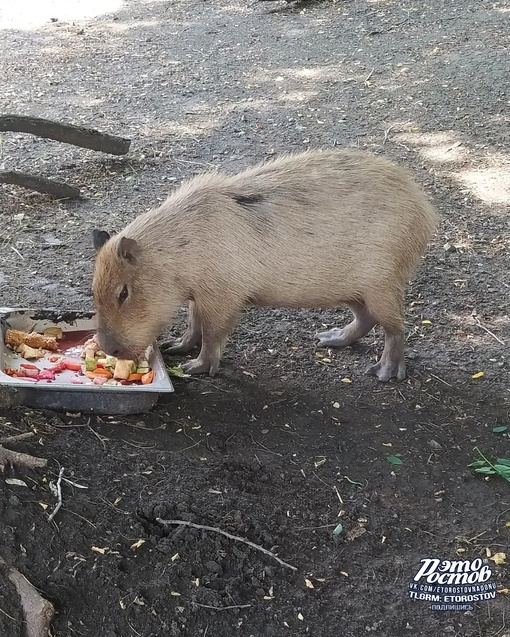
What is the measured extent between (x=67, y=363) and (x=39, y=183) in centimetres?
269

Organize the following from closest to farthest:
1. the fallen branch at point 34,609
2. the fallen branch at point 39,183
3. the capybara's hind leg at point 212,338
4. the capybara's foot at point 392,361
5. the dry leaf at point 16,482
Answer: the fallen branch at point 34,609 < the dry leaf at point 16,482 < the capybara's hind leg at point 212,338 < the capybara's foot at point 392,361 < the fallen branch at point 39,183

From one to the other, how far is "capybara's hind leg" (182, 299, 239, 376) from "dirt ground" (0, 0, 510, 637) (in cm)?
11

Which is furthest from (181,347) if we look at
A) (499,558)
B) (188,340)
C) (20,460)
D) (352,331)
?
(499,558)

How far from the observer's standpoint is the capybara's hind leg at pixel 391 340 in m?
4.53

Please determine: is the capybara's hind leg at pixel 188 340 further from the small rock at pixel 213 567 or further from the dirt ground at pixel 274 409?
the small rock at pixel 213 567

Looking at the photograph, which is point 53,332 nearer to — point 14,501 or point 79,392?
point 79,392

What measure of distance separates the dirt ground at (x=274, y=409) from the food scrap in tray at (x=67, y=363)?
28 cm

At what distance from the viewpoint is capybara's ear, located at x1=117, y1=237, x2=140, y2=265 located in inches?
159

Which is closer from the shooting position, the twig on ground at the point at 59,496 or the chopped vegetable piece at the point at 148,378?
the twig on ground at the point at 59,496

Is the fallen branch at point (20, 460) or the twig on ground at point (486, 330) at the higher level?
the fallen branch at point (20, 460)

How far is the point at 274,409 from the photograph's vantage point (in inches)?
172

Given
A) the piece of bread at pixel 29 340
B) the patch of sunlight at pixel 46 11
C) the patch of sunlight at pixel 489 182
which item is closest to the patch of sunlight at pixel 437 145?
the patch of sunlight at pixel 489 182

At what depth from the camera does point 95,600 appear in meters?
2.82

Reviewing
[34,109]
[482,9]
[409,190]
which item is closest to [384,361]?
[409,190]
